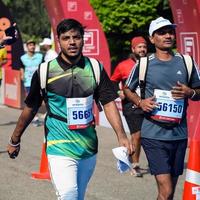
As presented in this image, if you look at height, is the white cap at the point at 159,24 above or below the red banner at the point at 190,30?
above

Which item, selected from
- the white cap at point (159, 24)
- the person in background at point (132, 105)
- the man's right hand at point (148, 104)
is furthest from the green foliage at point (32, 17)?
the man's right hand at point (148, 104)

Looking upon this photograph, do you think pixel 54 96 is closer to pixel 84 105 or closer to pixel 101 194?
pixel 84 105

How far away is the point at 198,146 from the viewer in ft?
20.8

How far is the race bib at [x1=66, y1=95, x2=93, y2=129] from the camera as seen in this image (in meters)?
5.35

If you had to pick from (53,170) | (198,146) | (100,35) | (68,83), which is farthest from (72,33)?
(100,35)

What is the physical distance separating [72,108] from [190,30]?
262 inches

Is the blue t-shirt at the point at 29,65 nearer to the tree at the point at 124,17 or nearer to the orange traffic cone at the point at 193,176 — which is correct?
the orange traffic cone at the point at 193,176

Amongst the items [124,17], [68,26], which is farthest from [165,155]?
[124,17]

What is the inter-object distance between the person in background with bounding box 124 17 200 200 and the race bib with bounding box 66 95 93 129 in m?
0.81

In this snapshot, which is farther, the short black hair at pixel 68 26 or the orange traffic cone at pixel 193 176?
the orange traffic cone at pixel 193 176

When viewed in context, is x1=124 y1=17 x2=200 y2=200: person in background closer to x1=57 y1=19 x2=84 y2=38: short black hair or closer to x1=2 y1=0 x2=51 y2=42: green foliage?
x1=57 y1=19 x2=84 y2=38: short black hair

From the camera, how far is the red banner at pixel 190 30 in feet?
37.5

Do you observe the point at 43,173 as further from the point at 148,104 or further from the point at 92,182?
the point at 148,104

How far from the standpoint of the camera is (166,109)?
6184 mm
